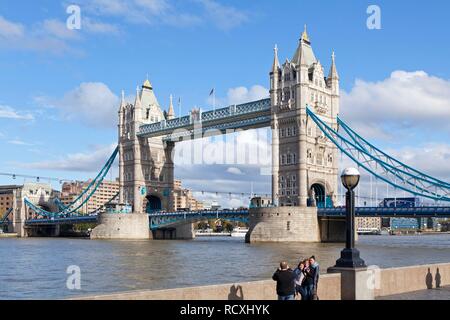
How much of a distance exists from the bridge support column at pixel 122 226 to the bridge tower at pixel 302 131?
27.4 m

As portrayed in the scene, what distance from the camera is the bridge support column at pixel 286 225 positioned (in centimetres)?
7575

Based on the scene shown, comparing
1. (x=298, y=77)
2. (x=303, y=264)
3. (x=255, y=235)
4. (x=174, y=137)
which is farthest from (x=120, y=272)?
(x=174, y=137)

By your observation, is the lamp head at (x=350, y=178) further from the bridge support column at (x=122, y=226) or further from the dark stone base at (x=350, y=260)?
the bridge support column at (x=122, y=226)

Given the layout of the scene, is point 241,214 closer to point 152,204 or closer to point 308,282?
point 152,204

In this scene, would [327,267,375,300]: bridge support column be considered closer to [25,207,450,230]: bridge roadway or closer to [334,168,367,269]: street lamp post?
[334,168,367,269]: street lamp post

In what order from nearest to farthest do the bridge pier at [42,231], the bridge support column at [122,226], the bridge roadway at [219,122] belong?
the bridge roadway at [219,122]
the bridge support column at [122,226]
the bridge pier at [42,231]

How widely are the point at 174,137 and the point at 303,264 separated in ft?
323

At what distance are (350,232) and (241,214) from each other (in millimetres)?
73767

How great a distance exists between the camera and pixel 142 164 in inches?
4518

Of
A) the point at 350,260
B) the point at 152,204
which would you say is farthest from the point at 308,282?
the point at 152,204

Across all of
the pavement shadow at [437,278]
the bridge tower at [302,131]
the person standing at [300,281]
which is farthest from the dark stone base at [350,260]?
the bridge tower at [302,131]
